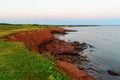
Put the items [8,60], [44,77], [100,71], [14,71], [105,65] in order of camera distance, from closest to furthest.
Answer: [44,77] < [14,71] < [8,60] < [100,71] < [105,65]

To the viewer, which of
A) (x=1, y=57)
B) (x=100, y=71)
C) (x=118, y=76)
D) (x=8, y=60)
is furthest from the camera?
(x=100, y=71)

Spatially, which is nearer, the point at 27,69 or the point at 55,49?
the point at 27,69

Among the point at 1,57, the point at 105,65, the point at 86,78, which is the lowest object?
the point at 105,65

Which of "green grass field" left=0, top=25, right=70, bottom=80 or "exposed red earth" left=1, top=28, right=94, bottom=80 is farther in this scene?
"exposed red earth" left=1, top=28, right=94, bottom=80

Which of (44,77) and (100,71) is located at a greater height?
(44,77)

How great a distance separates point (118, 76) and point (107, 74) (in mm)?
1415

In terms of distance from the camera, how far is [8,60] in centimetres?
1523

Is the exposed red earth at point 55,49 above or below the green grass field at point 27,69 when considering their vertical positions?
below

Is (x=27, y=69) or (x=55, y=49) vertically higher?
(x=27, y=69)

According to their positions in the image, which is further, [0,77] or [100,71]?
[100,71]

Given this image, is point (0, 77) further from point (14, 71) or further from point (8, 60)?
point (8, 60)

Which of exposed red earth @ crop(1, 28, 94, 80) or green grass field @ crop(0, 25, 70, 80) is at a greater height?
green grass field @ crop(0, 25, 70, 80)

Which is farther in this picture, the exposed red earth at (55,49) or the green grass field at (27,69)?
the exposed red earth at (55,49)

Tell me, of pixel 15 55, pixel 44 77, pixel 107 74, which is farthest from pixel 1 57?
pixel 107 74
